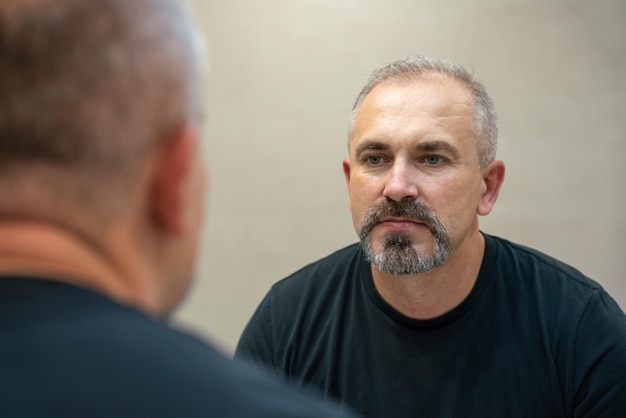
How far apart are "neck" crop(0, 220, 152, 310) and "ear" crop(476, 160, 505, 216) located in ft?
3.74

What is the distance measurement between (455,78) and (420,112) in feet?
0.48

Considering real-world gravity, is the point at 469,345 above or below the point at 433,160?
below

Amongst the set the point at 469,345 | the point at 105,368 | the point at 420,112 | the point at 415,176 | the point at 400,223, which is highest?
the point at 420,112

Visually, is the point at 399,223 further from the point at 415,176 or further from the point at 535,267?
the point at 535,267

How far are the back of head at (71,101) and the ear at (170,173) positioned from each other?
A: 0.03 metres

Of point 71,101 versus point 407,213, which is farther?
point 407,213

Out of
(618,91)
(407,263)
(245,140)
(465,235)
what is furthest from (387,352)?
(618,91)

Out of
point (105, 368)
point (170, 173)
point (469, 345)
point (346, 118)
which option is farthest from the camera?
point (346, 118)

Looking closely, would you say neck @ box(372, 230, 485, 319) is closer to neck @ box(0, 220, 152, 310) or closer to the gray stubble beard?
the gray stubble beard

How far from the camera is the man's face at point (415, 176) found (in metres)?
1.46

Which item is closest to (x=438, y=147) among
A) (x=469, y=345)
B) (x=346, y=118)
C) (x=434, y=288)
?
(x=434, y=288)

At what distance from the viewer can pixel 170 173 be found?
24.1 inches

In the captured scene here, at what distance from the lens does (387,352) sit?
4.77 feet

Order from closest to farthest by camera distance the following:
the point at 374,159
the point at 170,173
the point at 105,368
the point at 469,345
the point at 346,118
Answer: the point at 105,368 → the point at 170,173 → the point at 469,345 → the point at 374,159 → the point at 346,118
